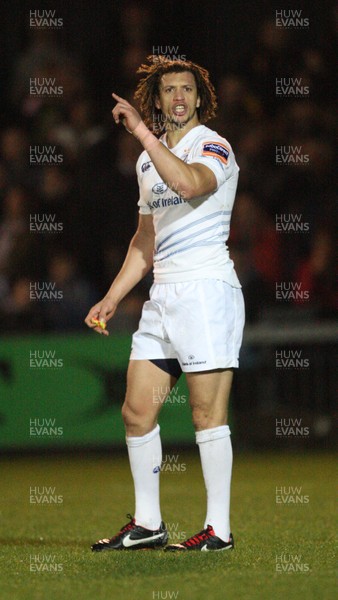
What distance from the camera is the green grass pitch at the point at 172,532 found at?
5.49 metres

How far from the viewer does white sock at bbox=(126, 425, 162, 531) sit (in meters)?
6.59

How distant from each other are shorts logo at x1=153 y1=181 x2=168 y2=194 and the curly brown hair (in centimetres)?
49

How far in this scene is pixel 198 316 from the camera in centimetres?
632

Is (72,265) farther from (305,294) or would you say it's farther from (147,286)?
(305,294)

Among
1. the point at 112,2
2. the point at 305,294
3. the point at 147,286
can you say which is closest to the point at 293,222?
the point at 305,294

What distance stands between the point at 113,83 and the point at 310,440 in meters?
4.77

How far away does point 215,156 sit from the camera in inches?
247

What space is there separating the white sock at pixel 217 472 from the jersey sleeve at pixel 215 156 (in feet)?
4.18
